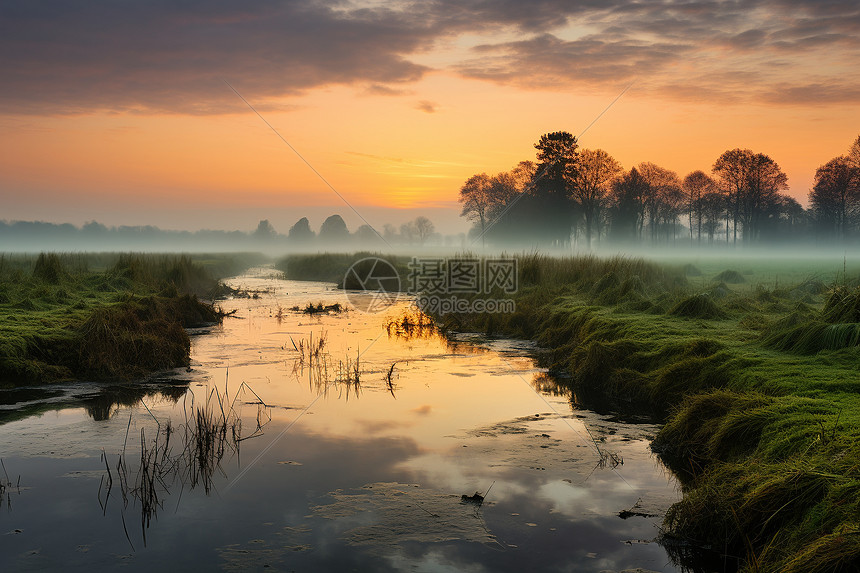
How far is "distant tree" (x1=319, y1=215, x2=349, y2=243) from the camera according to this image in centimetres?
17600

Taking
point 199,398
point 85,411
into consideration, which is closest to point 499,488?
point 199,398

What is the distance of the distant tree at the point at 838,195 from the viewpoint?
179ft

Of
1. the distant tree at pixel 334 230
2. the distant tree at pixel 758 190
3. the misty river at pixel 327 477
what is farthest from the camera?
the distant tree at pixel 334 230

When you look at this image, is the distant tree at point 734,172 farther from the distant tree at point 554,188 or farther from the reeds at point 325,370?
the reeds at point 325,370

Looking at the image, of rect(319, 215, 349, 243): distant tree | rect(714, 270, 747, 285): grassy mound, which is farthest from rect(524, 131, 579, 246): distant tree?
rect(319, 215, 349, 243): distant tree

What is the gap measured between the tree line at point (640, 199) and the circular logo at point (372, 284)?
25.8 m

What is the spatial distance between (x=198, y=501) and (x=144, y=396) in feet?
17.0

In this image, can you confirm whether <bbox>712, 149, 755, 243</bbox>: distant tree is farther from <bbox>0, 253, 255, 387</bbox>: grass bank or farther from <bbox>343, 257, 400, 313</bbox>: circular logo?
<bbox>0, 253, 255, 387</bbox>: grass bank

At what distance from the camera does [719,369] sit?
9.91m

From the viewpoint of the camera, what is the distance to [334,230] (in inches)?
7008

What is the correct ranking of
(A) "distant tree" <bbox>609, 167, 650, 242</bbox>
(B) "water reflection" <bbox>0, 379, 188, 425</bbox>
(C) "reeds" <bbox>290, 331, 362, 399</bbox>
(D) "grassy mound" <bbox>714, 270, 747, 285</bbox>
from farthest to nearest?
1. (A) "distant tree" <bbox>609, 167, 650, 242</bbox>
2. (D) "grassy mound" <bbox>714, 270, 747, 285</bbox>
3. (C) "reeds" <bbox>290, 331, 362, 399</bbox>
4. (B) "water reflection" <bbox>0, 379, 188, 425</bbox>

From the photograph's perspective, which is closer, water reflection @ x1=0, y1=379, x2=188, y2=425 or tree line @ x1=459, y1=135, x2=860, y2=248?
water reflection @ x1=0, y1=379, x2=188, y2=425

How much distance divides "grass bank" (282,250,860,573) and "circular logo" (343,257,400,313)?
1016 cm

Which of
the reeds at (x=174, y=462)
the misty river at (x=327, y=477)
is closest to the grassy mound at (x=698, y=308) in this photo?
the misty river at (x=327, y=477)
